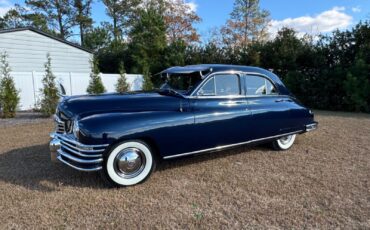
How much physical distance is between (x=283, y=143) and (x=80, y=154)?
3826 millimetres

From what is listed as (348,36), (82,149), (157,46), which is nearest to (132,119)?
(82,149)

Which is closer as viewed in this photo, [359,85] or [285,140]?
[285,140]

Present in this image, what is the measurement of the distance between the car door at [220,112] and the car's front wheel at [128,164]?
2.52 feet

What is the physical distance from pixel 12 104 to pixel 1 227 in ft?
26.7

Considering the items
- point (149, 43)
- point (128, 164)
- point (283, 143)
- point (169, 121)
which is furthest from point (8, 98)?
point (149, 43)

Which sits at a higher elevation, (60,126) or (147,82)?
(147,82)

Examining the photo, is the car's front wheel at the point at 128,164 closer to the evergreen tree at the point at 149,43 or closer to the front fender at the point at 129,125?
the front fender at the point at 129,125

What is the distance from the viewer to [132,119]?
352cm

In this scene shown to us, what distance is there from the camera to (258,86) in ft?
15.9

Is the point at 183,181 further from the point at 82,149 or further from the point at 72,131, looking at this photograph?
the point at 72,131

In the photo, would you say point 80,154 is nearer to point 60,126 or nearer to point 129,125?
point 129,125

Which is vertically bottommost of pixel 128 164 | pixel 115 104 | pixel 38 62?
pixel 128 164

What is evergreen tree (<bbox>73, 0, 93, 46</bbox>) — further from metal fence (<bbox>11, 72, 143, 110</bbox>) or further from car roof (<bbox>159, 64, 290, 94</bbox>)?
car roof (<bbox>159, 64, 290, 94</bbox>)

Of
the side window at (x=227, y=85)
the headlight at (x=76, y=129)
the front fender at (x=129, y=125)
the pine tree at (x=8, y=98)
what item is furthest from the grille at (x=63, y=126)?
the pine tree at (x=8, y=98)
